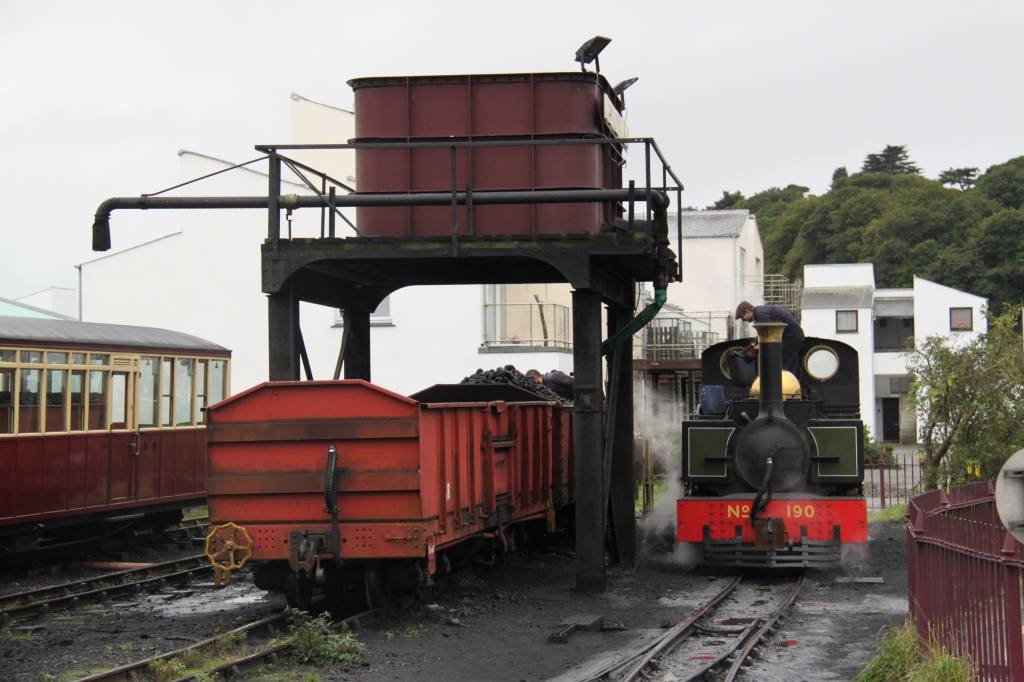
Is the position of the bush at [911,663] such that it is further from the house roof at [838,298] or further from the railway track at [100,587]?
the house roof at [838,298]

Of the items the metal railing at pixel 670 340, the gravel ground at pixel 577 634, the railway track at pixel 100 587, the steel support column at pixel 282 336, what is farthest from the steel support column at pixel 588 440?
the metal railing at pixel 670 340

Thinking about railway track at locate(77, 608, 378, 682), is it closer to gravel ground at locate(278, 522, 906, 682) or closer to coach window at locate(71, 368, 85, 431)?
gravel ground at locate(278, 522, 906, 682)

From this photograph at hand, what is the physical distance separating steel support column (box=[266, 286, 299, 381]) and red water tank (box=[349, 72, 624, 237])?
4.26ft

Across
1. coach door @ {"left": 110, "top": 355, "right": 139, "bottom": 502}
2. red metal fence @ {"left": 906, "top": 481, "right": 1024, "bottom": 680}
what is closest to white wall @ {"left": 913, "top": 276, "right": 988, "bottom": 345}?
coach door @ {"left": 110, "top": 355, "right": 139, "bottom": 502}

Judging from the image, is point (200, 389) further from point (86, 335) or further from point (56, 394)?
point (56, 394)

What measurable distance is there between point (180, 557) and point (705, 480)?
731 centimetres

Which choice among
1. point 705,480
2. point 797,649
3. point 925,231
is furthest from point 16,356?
point 925,231

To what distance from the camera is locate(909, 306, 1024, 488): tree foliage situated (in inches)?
784

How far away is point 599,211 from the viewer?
13570mm

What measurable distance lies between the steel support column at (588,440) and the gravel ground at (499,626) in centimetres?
40

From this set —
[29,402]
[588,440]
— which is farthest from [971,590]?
[29,402]

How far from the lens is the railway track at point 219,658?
29.7 ft

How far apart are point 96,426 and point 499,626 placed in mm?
7087

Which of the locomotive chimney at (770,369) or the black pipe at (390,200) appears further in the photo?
the locomotive chimney at (770,369)
